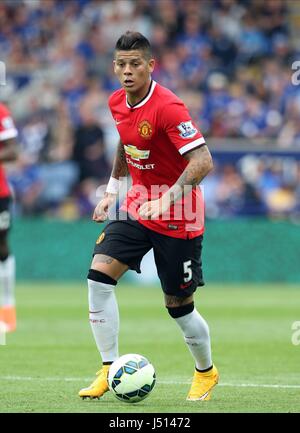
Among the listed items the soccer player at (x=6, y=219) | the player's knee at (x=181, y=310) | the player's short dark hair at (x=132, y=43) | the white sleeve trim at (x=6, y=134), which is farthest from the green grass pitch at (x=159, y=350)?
the player's short dark hair at (x=132, y=43)

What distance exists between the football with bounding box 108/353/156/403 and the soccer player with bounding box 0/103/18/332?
17.6 ft

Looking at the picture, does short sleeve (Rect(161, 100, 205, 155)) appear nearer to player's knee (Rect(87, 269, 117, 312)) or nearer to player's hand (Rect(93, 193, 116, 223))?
player's hand (Rect(93, 193, 116, 223))

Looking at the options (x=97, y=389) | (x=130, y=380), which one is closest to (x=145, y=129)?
(x=130, y=380)

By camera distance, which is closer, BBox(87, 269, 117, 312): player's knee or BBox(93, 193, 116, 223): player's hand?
BBox(87, 269, 117, 312): player's knee

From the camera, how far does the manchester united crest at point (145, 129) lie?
7426 millimetres

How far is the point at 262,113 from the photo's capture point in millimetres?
20031

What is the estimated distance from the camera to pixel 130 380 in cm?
720

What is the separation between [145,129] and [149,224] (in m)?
0.70

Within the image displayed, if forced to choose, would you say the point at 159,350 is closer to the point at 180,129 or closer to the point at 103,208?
the point at 103,208

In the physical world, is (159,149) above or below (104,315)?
above

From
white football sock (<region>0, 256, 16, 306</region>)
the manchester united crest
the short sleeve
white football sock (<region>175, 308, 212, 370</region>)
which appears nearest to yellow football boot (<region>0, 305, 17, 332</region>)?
white football sock (<region>0, 256, 16, 306</region>)

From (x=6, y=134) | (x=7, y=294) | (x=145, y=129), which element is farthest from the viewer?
(x=7, y=294)

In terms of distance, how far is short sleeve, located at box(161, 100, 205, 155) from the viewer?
23.8 ft

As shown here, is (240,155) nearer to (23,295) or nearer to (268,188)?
(268,188)
